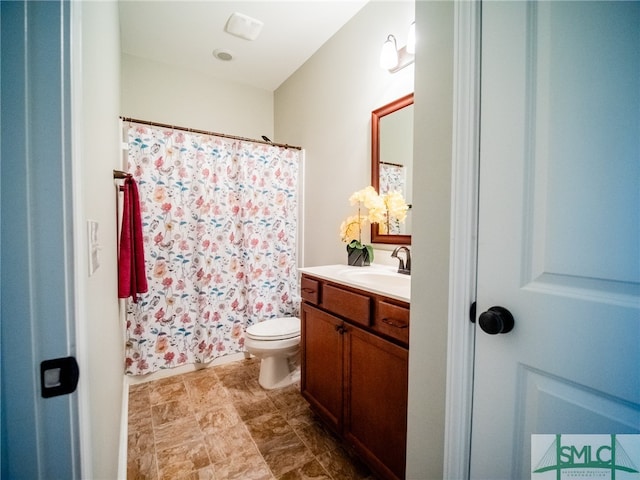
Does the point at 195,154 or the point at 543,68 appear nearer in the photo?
the point at 543,68

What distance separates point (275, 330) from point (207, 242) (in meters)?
0.93

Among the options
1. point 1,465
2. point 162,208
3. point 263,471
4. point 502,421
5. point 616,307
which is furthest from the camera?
point 162,208

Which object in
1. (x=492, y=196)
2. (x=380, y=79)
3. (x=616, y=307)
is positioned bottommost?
(x=616, y=307)

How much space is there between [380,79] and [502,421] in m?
1.97

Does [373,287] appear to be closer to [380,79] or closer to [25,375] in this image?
[25,375]

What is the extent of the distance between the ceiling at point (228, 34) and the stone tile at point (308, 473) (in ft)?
9.46

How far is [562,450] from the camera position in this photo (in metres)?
0.63

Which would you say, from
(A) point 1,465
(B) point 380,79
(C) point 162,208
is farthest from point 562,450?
(C) point 162,208

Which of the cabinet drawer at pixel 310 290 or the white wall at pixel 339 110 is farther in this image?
the white wall at pixel 339 110

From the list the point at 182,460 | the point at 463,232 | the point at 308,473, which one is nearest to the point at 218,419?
the point at 182,460

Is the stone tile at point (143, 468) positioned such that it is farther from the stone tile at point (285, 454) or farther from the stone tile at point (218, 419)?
the stone tile at point (285, 454)

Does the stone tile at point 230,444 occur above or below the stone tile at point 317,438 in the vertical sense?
above

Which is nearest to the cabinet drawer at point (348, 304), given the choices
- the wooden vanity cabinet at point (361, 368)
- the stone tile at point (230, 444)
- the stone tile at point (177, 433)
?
the wooden vanity cabinet at point (361, 368)

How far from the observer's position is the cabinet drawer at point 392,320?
42.9 inches
